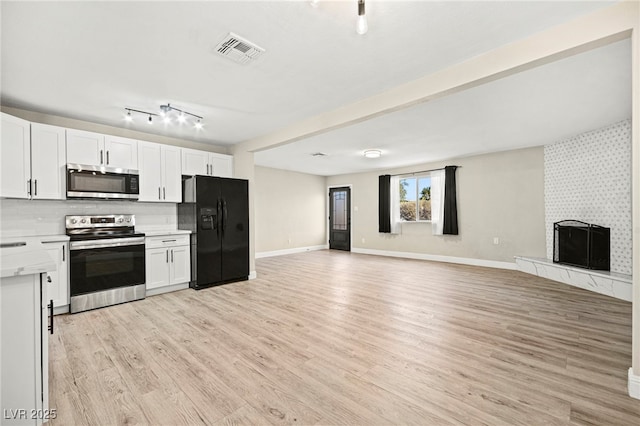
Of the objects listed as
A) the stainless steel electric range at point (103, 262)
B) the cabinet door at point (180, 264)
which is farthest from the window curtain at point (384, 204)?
the stainless steel electric range at point (103, 262)

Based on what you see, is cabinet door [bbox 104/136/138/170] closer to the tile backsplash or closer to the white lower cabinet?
the tile backsplash

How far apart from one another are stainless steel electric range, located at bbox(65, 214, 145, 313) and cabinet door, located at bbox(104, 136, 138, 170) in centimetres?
77

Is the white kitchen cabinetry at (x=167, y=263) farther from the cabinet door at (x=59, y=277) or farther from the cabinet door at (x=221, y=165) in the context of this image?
the cabinet door at (x=221, y=165)

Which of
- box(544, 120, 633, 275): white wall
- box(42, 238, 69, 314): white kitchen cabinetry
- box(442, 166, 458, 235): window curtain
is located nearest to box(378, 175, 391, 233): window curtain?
box(442, 166, 458, 235): window curtain

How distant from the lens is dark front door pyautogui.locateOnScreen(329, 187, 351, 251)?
360 inches

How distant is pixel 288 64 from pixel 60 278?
354 centimetres

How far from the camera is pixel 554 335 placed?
2711 millimetres

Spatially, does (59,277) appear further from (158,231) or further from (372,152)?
(372,152)

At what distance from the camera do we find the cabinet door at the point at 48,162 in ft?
10.8

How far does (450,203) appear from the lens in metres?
6.72

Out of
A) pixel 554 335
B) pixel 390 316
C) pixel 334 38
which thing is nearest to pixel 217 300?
pixel 390 316

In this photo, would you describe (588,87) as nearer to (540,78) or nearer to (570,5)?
(540,78)

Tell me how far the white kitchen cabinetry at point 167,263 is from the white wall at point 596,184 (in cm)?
641
